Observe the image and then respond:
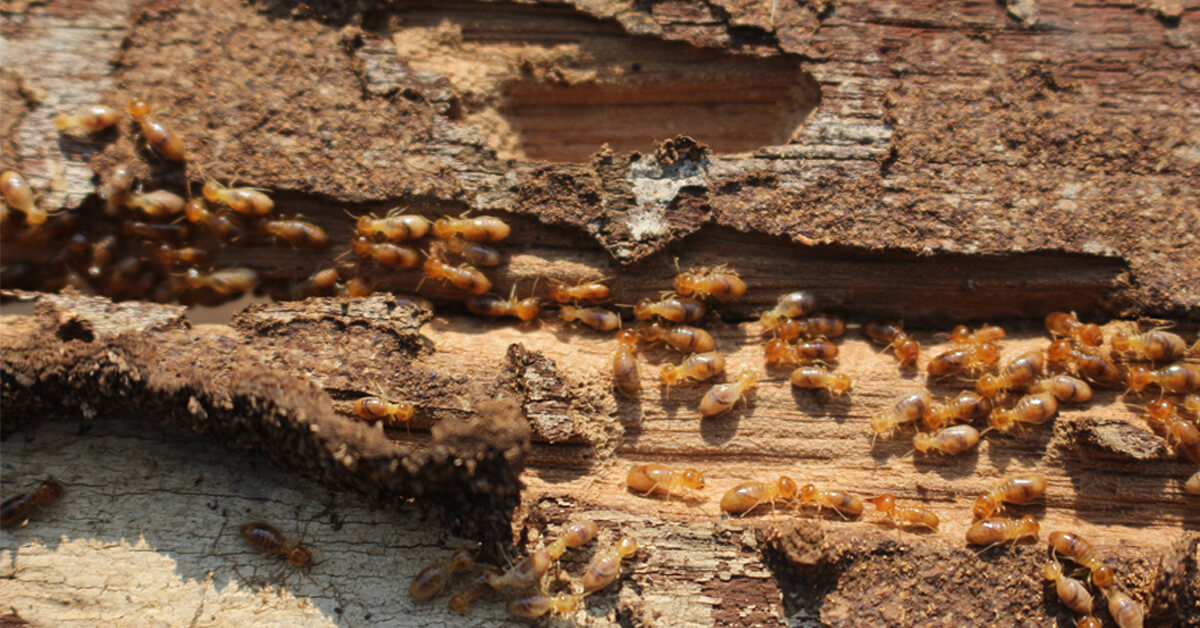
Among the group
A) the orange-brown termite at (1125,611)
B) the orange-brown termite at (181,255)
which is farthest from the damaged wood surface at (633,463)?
the orange-brown termite at (181,255)

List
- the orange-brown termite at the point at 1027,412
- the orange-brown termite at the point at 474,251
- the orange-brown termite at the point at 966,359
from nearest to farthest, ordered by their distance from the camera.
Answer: the orange-brown termite at the point at 1027,412
the orange-brown termite at the point at 966,359
the orange-brown termite at the point at 474,251

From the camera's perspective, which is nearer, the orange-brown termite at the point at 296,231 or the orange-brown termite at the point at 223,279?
the orange-brown termite at the point at 296,231

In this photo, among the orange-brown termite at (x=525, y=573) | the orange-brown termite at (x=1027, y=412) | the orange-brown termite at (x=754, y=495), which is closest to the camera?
the orange-brown termite at (x=525, y=573)

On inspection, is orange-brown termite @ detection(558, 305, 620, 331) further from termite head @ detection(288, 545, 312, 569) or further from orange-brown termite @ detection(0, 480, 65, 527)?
orange-brown termite @ detection(0, 480, 65, 527)

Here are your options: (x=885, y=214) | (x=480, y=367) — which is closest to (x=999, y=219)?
(x=885, y=214)

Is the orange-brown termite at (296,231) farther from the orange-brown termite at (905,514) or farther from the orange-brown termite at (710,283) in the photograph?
the orange-brown termite at (905,514)

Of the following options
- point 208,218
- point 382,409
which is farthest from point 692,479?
point 208,218
